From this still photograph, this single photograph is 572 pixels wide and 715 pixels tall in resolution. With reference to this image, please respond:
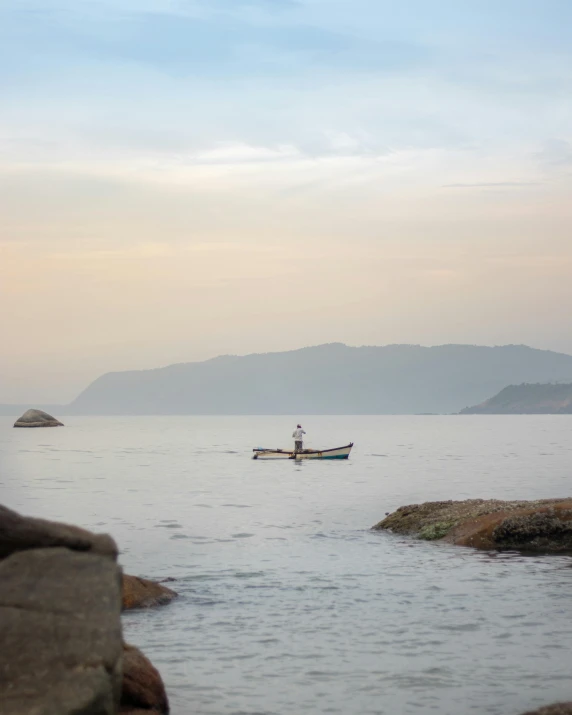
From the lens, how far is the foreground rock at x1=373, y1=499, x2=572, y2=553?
893 inches

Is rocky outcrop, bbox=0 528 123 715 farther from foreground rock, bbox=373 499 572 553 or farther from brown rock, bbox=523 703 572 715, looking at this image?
foreground rock, bbox=373 499 572 553

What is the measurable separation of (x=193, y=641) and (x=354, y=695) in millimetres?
3532

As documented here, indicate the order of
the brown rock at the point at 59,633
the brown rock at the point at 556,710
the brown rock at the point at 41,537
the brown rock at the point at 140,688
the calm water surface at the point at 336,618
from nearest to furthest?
the brown rock at the point at 59,633, the brown rock at the point at 41,537, the brown rock at the point at 556,710, the brown rock at the point at 140,688, the calm water surface at the point at 336,618

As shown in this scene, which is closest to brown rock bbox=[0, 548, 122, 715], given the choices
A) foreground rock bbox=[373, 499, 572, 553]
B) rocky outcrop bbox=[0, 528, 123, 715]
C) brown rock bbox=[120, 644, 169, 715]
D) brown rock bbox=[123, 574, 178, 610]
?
rocky outcrop bbox=[0, 528, 123, 715]

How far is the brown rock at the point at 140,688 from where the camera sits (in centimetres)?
991

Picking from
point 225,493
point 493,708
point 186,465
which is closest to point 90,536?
point 493,708

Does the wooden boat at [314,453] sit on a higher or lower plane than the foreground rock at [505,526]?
lower

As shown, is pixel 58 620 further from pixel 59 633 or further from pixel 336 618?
pixel 336 618

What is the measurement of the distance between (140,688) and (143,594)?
22.3 feet

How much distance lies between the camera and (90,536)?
9.34m

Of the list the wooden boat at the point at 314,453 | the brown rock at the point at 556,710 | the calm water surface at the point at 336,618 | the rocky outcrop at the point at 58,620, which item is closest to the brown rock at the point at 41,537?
the rocky outcrop at the point at 58,620

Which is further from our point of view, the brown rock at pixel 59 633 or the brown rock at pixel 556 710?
the brown rock at pixel 556 710

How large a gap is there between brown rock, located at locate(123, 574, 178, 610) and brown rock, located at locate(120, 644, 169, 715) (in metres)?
5.67

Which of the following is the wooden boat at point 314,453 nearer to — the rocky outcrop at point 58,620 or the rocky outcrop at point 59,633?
the rocky outcrop at point 58,620
